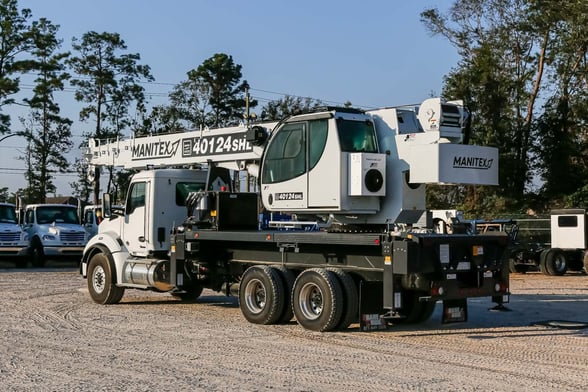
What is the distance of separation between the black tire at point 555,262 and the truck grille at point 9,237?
61.7 feet

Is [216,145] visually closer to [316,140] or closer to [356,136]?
[316,140]

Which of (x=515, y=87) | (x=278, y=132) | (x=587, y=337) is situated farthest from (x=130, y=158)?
(x=515, y=87)

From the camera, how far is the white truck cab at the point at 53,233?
98.1ft

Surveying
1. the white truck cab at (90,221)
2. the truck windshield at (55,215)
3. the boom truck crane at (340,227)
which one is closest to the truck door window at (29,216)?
the truck windshield at (55,215)

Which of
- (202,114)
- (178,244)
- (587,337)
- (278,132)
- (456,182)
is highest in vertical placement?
(202,114)

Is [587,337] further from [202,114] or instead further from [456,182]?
[202,114]

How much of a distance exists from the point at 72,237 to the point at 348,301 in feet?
66.0

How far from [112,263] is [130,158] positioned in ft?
7.55

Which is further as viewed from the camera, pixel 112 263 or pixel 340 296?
pixel 112 263

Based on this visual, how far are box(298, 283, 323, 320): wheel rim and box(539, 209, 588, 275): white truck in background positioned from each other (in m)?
18.1

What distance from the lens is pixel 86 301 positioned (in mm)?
17156

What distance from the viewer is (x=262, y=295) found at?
44.3 ft

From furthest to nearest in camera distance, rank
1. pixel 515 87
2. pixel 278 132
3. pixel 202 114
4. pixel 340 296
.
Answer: pixel 202 114, pixel 515 87, pixel 278 132, pixel 340 296

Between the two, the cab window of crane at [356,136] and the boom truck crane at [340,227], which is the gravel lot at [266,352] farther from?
the cab window of crane at [356,136]
